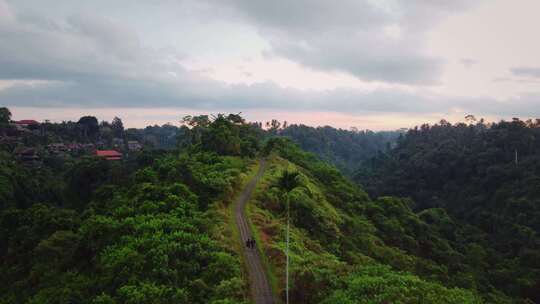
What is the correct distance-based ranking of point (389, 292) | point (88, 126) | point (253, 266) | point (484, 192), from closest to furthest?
point (389, 292), point (253, 266), point (484, 192), point (88, 126)

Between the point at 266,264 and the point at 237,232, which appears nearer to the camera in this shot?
the point at 266,264

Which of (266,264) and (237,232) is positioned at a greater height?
(237,232)

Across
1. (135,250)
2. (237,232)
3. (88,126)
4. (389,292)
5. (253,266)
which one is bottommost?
(253,266)

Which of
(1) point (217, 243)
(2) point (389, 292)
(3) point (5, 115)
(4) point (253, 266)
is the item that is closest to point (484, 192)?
(2) point (389, 292)

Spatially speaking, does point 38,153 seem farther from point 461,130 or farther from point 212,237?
point 461,130

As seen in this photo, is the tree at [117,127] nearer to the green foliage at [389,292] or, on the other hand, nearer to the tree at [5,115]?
the tree at [5,115]

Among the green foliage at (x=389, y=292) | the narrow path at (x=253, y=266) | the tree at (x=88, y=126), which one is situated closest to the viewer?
the green foliage at (x=389, y=292)

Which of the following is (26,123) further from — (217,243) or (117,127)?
(217,243)

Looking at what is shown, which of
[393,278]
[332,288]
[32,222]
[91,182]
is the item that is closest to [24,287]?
[32,222]

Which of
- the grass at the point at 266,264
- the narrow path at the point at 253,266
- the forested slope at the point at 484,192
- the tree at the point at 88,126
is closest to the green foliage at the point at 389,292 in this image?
the grass at the point at 266,264

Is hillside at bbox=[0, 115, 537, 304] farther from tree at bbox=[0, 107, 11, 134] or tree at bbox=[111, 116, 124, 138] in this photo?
tree at bbox=[111, 116, 124, 138]

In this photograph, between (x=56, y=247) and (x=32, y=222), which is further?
(x=32, y=222)
